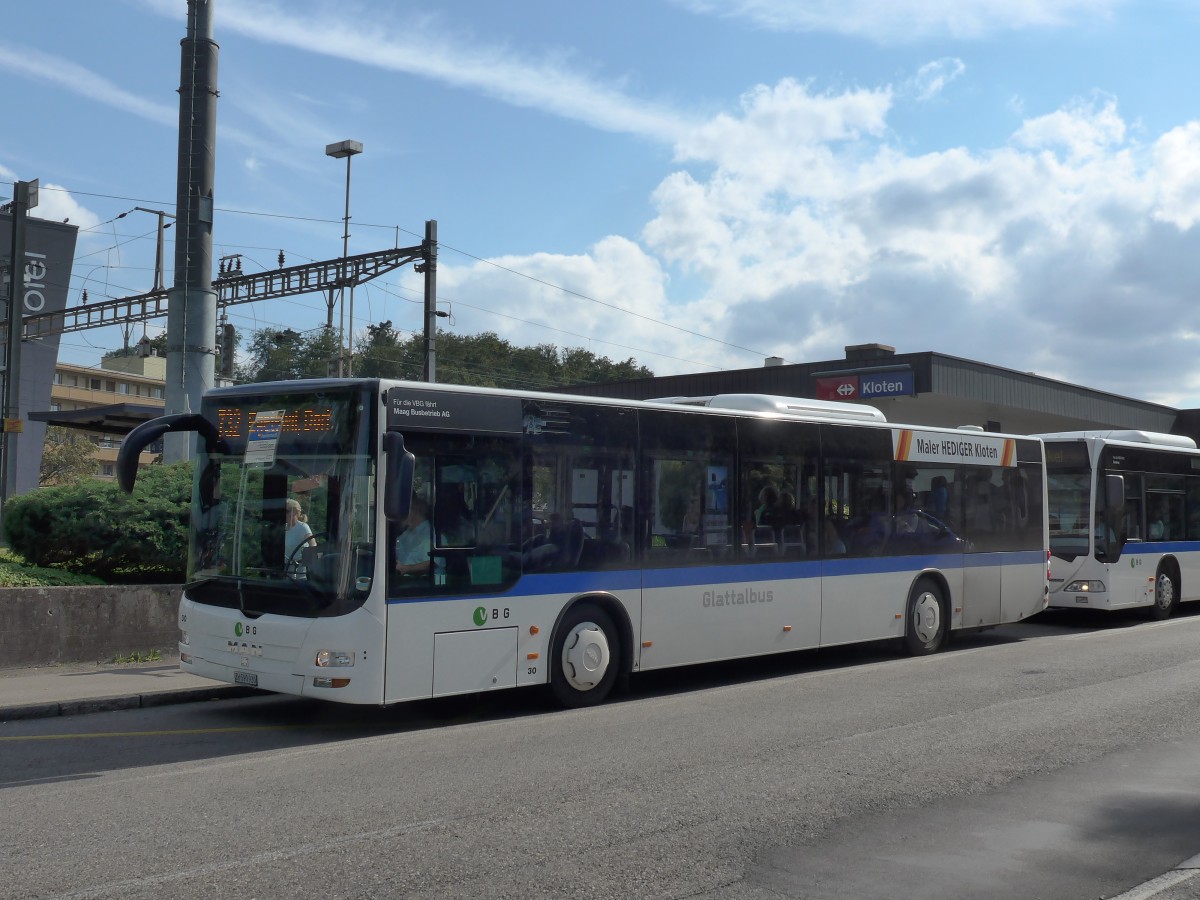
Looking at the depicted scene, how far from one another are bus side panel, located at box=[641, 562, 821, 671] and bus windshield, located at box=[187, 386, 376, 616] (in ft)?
10.8

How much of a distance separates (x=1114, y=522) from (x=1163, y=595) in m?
2.43

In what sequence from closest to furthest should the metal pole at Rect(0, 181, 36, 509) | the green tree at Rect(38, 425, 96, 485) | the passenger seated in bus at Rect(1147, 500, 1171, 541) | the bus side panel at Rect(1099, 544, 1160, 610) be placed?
the bus side panel at Rect(1099, 544, 1160, 610) → the passenger seated in bus at Rect(1147, 500, 1171, 541) → the metal pole at Rect(0, 181, 36, 509) → the green tree at Rect(38, 425, 96, 485)

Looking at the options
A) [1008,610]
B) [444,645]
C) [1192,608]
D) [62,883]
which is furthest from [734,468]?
[1192,608]

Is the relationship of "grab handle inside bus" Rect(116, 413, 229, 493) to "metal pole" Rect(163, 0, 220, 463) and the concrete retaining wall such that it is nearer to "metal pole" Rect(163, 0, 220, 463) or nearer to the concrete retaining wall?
the concrete retaining wall

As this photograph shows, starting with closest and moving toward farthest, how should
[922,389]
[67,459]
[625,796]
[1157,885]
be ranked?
[1157,885], [625,796], [922,389], [67,459]

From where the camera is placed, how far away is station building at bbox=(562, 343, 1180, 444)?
3244 cm

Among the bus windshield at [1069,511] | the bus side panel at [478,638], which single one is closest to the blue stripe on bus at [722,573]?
the bus side panel at [478,638]

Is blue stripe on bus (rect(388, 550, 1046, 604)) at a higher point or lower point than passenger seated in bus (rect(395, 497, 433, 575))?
lower

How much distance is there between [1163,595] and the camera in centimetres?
2045

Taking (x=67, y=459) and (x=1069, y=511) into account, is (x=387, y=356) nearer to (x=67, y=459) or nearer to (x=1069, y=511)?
(x=67, y=459)

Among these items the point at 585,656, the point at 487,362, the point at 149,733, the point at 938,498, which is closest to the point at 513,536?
the point at 585,656

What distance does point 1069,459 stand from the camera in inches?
753

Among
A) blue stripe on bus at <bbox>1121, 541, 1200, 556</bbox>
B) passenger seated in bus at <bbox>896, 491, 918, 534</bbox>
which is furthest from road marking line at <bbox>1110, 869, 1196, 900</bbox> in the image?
blue stripe on bus at <bbox>1121, 541, 1200, 556</bbox>

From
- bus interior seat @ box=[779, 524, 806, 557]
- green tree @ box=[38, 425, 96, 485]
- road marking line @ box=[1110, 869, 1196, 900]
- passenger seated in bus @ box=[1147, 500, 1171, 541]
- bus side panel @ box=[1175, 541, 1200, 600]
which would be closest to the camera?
road marking line @ box=[1110, 869, 1196, 900]
